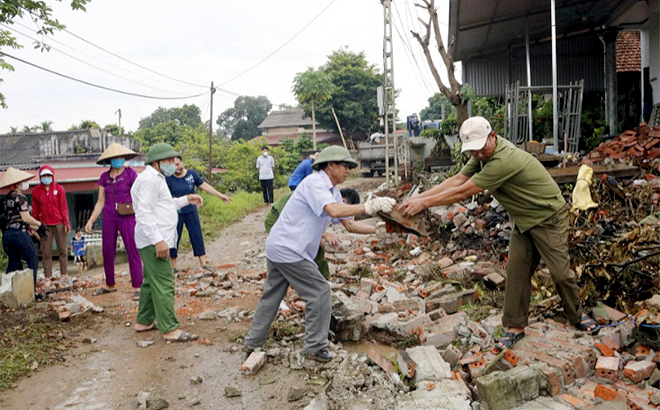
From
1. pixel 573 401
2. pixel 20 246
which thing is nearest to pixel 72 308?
pixel 20 246

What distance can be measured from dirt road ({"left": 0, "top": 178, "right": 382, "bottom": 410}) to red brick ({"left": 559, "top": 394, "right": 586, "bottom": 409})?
1.70 m

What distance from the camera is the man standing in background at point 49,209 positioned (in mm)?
8086

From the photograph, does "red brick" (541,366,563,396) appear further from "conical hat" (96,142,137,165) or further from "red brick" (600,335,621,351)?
"conical hat" (96,142,137,165)

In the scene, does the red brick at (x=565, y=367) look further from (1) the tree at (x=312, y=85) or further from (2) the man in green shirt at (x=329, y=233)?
(1) the tree at (x=312, y=85)

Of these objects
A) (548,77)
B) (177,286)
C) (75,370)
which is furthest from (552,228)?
(548,77)

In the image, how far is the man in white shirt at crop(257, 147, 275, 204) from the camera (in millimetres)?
15383

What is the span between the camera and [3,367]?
4352 millimetres

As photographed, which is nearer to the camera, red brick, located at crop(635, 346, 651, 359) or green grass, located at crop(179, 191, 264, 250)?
red brick, located at crop(635, 346, 651, 359)

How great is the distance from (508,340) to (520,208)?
1051mm

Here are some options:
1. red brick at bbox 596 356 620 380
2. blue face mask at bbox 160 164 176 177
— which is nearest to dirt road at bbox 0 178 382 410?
blue face mask at bbox 160 164 176 177

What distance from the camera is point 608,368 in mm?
3869

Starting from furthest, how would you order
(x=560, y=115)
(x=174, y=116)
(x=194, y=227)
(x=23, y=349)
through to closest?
(x=174, y=116) → (x=560, y=115) → (x=194, y=227) → (x=23, y=349)

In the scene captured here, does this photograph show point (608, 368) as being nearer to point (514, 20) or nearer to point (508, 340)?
point (508, 340)

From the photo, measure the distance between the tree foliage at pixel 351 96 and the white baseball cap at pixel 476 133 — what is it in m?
36.4
